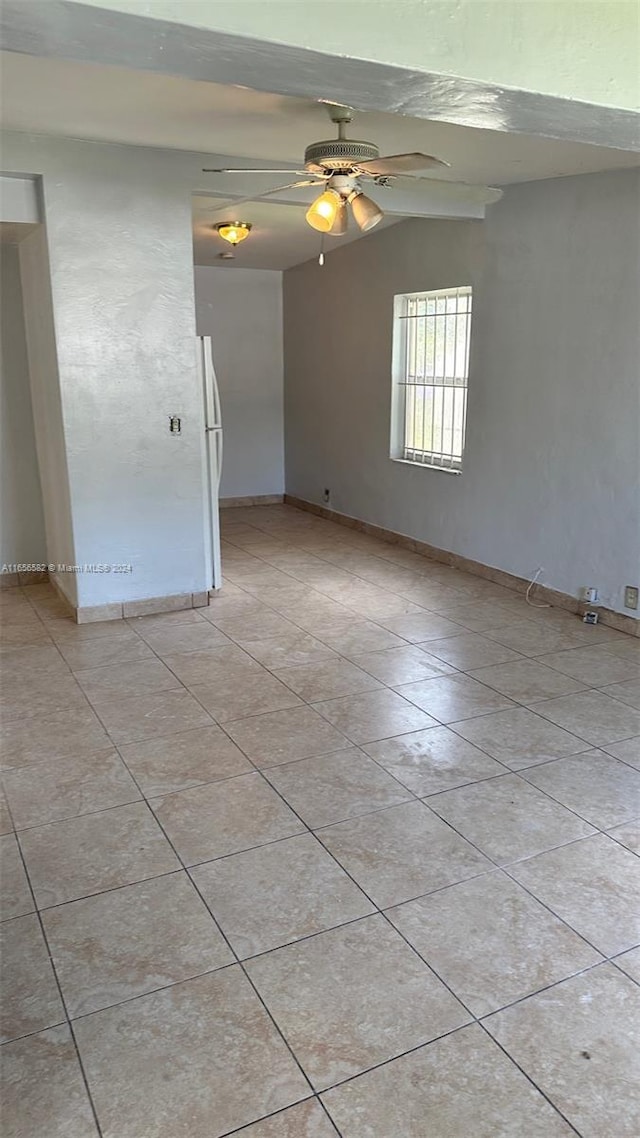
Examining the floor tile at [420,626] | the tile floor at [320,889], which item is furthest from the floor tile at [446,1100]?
the floor tile at [420,626]

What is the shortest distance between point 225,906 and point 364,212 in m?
2.90

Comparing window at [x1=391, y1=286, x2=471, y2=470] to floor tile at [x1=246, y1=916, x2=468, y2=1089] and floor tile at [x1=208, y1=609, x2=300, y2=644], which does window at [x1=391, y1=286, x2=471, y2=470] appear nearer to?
floor tile at [x1=208, y1=609, x2=300, y2=644]

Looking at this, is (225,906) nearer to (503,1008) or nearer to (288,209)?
(503,1008)

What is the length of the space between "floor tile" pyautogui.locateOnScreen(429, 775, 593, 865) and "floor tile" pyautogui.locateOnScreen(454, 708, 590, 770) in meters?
0.18

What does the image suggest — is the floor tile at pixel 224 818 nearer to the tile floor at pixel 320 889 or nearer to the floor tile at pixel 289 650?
the tile floor at pixel 320 889

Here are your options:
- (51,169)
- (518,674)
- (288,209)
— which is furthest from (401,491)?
(51,169)

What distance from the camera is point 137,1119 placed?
5.00 feet

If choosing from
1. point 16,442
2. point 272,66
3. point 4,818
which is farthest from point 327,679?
point 16,442

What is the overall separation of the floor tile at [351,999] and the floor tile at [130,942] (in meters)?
0.17

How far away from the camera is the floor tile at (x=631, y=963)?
74.4 inches

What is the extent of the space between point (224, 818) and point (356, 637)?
182cm

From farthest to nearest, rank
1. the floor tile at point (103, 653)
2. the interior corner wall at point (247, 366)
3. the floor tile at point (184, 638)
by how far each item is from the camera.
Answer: the interior corner wall at point (247, 366), the floor tile at point (184, 638), the floor tile at point (103, 653)

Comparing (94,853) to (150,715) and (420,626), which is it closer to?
(150,715)

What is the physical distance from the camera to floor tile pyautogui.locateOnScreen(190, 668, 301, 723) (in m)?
3.31
